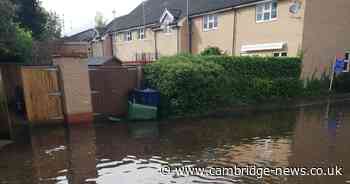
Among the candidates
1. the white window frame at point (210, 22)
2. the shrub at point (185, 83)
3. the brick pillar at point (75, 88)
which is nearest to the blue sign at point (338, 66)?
the white window frame at point (210, 22)

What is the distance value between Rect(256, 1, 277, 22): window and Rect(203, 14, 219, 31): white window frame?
13.1 feet

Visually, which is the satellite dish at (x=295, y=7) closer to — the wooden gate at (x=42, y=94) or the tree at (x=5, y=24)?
the wooden gate at (x=42, y=94)

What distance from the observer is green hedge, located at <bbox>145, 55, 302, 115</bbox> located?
9.96m

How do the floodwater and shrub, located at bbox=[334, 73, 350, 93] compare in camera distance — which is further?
shrub, located at bbox=[334, 73, 350, 93]

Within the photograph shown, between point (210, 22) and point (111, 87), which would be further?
point (210, 22)

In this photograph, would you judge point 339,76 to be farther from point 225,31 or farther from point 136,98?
point 136,98

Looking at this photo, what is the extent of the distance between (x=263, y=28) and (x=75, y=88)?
1293cm

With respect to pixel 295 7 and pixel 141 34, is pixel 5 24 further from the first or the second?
pixel 141 34

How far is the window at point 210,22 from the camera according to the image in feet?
67.7

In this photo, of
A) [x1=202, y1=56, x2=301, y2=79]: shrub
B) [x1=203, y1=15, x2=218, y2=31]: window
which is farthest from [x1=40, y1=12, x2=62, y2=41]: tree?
[x1=202, y1=56, x2=301, y2=79]: shrub

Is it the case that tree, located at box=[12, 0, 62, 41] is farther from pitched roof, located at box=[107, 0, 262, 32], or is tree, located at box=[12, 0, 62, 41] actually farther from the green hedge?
the green hedge

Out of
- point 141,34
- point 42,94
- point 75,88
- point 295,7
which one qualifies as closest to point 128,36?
point 141,34

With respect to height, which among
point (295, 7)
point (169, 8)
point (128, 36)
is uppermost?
point (169, 8)

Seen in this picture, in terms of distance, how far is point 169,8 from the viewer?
26453 millimetres
